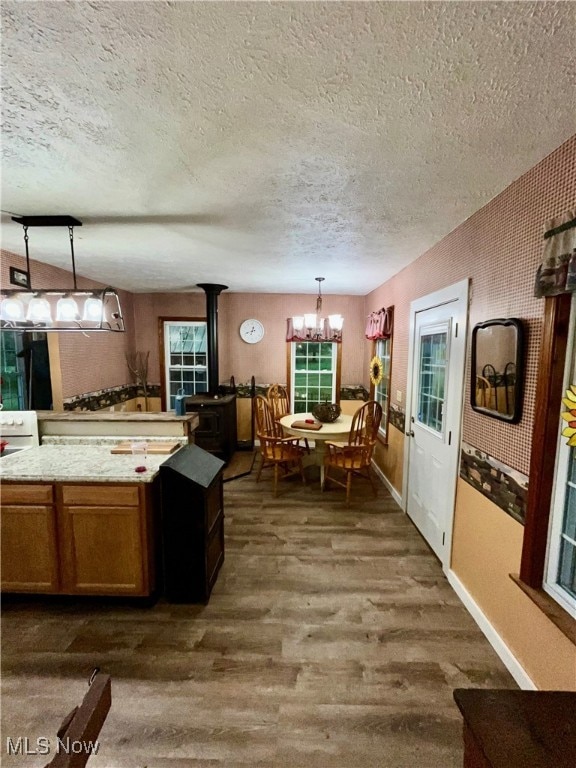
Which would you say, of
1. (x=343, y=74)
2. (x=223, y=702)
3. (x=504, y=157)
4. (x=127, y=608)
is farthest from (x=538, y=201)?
(x=127, y=608)

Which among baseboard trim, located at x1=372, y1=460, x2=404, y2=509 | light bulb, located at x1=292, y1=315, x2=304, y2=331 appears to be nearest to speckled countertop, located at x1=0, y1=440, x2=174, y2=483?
baseboard trim, located at x1=372, y1=460, x2=404, y2=509

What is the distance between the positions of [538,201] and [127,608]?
3194 millimetres

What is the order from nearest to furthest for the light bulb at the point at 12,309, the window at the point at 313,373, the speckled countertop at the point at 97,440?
the light bulb at the point at 12,309 < the speckled countertop at the point at 97,440 < the window at the point at 313,373

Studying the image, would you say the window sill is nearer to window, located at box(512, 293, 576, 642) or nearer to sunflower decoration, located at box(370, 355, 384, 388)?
window, located at box(512, 293, 576, 642)

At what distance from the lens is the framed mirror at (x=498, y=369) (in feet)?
5.24

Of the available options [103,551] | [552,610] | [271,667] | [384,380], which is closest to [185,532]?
[103,551]

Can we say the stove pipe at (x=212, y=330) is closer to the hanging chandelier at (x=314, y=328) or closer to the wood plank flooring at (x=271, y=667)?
the hanging chandelier at (x=314, y=328)

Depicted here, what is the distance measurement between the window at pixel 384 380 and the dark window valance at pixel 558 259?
232 centimetres

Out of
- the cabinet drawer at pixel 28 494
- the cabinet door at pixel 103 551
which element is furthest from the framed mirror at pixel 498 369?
the cabinet drawer at pixel 28 494

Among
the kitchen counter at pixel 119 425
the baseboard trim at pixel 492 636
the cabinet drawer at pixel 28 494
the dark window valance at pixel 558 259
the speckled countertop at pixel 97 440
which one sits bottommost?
the baseboard trim at pixel 492 636

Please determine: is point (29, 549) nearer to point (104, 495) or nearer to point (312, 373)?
point (104, 495)

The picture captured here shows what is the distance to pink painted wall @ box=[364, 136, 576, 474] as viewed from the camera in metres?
1.42

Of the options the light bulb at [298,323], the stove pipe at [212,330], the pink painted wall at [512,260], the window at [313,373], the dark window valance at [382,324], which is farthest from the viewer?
the window at [313,373]

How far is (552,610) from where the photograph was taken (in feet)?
4.48
